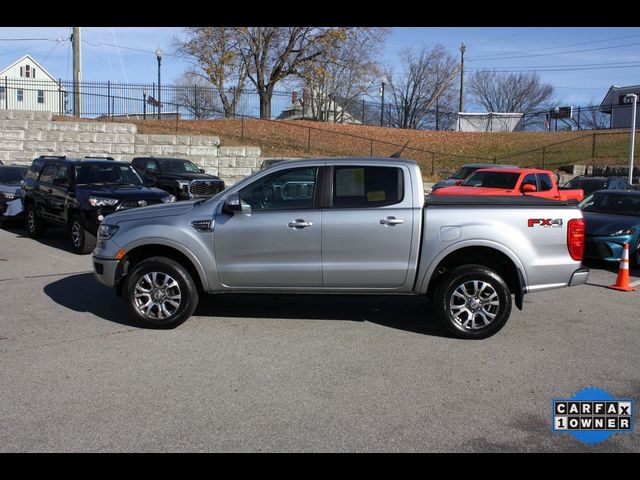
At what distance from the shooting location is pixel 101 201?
11445 mm

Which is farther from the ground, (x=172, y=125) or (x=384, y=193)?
(x=172, y=125)

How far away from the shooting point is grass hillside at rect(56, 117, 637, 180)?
31.7 metres

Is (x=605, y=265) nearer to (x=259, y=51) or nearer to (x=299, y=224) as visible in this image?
(x=299, y=224)

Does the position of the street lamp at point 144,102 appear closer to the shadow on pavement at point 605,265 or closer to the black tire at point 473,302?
the shadow on pavement at point 605,265

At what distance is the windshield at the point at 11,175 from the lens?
16.4m

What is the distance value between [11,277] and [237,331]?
4.82 m

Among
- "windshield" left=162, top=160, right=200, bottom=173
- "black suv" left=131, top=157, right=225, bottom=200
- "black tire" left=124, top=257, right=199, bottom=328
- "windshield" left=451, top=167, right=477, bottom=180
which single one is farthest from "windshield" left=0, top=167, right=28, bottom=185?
"windshield" left=451, top=167, right=477, bottom=180

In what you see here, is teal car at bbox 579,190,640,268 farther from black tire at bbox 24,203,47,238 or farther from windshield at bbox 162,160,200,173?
windshield at bbox 162,160,200,173

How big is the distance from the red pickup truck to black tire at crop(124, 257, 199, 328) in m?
9.78

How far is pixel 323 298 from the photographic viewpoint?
27.9 ft

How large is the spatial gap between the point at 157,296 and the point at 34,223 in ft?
27.5

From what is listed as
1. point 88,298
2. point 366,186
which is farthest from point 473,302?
point 88,298
